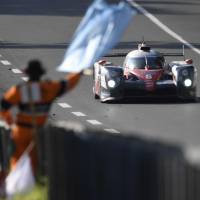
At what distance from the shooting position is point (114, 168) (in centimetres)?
986

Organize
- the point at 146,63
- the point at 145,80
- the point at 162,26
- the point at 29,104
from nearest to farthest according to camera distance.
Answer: the point at 29,104 → the point at 145,80 → the point at 146,63 → the point at 162,26

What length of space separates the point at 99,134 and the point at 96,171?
0.35 metres

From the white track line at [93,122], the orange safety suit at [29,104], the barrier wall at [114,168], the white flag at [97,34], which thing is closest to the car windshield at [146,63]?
the white track line at [93,122]

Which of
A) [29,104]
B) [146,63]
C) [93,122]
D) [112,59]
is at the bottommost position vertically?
[112,59]

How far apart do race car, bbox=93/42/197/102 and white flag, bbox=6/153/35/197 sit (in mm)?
13701

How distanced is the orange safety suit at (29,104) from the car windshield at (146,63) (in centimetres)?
1386

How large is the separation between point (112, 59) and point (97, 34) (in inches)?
827

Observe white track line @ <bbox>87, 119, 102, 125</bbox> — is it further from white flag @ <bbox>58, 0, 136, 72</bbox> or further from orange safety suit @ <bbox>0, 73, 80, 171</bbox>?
orange safety suit @ <bbox>0, 73, 80, 171</bbox>

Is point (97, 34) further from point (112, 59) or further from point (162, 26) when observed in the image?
point (162, 26)

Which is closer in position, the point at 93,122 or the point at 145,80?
the point at 93,122

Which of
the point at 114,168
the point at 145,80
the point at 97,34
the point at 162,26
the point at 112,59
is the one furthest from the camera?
the point at 162,26

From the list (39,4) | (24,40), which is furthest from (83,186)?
(39,4)

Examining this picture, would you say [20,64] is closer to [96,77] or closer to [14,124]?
[96,77]

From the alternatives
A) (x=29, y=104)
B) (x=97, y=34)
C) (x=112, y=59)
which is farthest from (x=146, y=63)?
(x=29, y=104)
